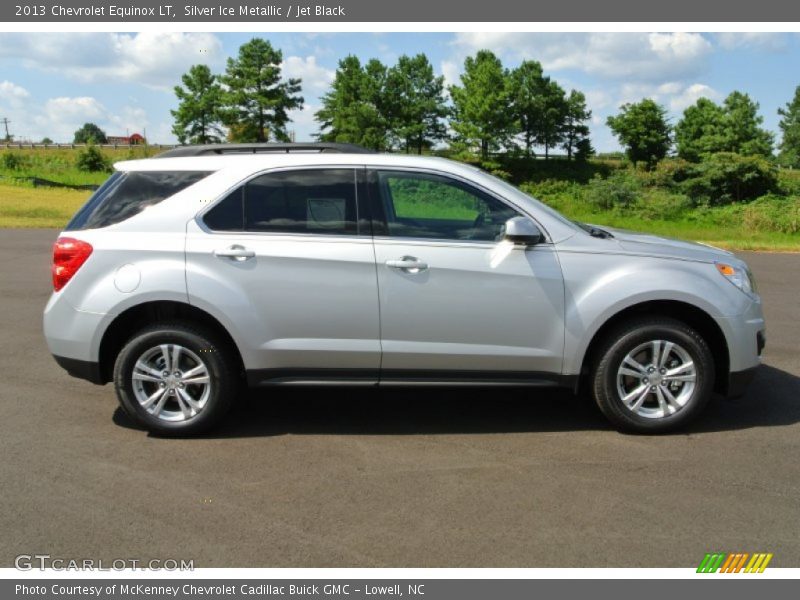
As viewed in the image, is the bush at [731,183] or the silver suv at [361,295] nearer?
the silver suv at [361,295]

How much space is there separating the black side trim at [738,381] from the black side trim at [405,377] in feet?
3.45

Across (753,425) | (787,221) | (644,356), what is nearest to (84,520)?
(644,356)

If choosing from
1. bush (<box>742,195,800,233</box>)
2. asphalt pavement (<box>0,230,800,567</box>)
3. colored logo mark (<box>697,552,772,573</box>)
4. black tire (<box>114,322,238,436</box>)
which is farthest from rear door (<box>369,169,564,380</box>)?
bush (<box>742,195,800,233</box>)

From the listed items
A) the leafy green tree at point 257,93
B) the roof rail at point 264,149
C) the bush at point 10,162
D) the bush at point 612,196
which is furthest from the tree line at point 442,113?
the roof rail at point 264,149

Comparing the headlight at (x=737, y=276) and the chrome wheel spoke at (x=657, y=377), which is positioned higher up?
the headlight at (x=737, y=276)

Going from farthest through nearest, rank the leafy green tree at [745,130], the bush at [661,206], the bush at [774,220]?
1. the leafy green tree at [745,130]
2. the bush at [661,206]
3. the bush at [774,220]

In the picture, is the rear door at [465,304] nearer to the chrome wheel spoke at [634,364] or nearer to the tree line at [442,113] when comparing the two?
the chrome wheel spoke at [634,364]

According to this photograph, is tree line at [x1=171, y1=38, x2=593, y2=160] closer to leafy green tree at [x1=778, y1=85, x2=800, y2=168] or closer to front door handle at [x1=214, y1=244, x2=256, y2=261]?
leafy green tree at [x1=778, y1=85, x2=800, y2=168]

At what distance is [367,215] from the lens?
4809 millimetres

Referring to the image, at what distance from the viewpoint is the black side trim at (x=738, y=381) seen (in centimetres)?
486

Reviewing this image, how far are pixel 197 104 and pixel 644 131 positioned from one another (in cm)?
3924

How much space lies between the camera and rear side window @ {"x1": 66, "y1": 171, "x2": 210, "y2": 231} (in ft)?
15.9

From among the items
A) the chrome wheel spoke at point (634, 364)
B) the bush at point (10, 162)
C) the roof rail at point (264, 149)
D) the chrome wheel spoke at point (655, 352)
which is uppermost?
the bush at point (10, 162)

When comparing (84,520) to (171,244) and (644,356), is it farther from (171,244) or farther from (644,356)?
(644,356)
